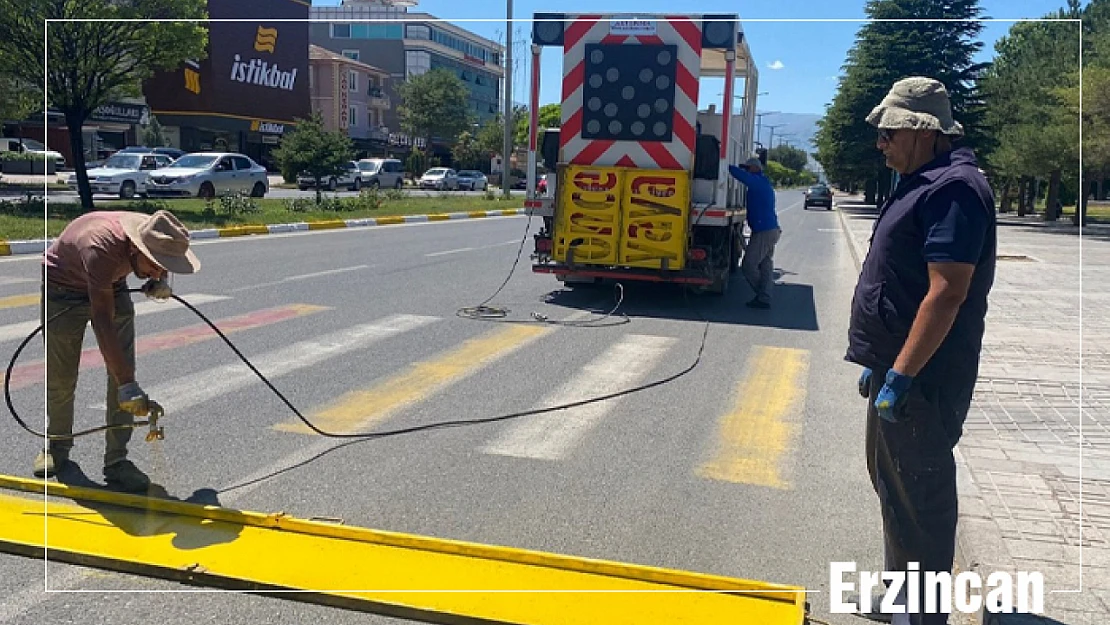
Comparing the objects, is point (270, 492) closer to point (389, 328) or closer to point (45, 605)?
point (45, 605)

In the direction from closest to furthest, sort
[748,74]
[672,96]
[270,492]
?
[270,492] < [672,96] < [748,74]

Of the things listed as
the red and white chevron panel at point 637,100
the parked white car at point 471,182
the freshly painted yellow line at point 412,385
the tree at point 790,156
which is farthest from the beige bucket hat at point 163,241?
the tree at point 790,156

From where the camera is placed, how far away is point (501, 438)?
5.88 meters

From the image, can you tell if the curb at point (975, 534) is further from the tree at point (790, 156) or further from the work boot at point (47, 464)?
the tree at point (790, 156)

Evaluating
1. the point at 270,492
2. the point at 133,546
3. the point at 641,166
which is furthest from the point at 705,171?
the point at 133,546

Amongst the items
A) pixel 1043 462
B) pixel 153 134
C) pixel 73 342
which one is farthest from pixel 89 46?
pixel 153 134

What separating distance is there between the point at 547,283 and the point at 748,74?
13.2 ft

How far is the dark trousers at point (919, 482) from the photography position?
10.8 ft

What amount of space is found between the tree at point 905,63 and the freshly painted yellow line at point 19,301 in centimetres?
3564

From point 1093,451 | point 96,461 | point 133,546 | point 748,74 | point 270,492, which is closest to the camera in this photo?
point 133,546

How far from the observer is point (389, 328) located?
9445mm

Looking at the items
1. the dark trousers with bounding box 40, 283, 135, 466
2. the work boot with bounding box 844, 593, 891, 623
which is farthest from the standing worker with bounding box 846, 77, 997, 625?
the dark trousers with bounding box 40, 283, 135, 466

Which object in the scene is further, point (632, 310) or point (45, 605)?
point (632, 310)

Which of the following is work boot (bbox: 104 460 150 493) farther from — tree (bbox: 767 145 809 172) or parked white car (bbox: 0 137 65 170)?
tree (bbox: 767 145 809 172)
